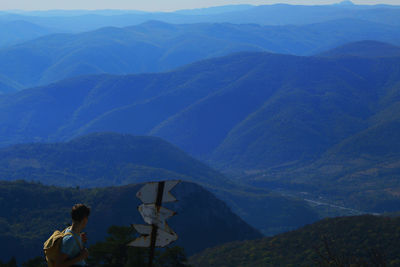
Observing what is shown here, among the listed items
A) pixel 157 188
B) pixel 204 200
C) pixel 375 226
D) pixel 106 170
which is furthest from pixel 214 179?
pixel 157 188

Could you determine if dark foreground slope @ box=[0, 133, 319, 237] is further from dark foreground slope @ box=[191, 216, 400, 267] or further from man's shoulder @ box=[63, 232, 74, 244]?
man's shoulder @ box=[63, 232, 74, 244]

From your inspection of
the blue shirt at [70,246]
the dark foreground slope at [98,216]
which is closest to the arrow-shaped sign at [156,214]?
the blue shirt at [70,246]

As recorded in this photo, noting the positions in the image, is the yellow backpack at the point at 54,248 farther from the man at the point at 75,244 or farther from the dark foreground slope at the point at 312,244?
the dark foreground slope at the point at 312,244

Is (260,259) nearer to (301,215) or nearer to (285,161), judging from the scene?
(301,215)

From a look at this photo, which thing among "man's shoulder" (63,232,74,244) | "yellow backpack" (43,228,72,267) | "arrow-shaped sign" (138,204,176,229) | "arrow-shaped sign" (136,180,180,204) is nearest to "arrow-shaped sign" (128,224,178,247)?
"arrow-shaped sign" (138,204,176,229)

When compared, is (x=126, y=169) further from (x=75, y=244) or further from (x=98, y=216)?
(x=75, y=244)
